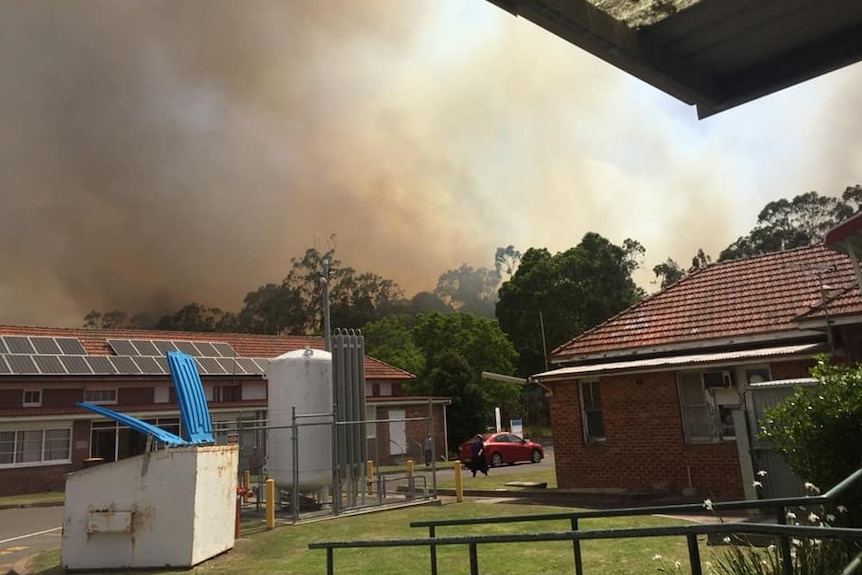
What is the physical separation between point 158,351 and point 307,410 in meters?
21.4

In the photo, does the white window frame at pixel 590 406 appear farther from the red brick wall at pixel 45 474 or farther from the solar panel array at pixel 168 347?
the solar panel array at pixel 168 347

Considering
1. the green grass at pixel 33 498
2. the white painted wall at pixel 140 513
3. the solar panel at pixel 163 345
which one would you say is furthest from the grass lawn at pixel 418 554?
the solar panel at pixel 163 345

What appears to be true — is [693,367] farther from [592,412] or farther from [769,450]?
[769,450]

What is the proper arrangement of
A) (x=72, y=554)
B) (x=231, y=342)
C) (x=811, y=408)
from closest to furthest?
1. (x=811, y=408)
2. (x=72, y=554)
3. (x=231, y=342)

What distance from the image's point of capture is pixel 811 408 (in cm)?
620

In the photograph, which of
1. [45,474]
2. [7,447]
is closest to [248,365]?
[45,474]

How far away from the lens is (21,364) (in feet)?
92.3

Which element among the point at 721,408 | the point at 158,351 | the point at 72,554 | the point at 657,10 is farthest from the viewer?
the point at 158,351

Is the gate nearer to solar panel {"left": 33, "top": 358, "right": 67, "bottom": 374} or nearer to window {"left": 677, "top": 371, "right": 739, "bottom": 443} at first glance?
window {"left": 677, "top": 371, "right": 739, "bottom": 443}

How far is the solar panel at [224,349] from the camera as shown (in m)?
36.7

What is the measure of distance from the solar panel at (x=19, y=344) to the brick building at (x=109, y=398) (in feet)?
0.15

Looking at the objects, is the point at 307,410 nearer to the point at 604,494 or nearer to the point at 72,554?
the point at 72,554

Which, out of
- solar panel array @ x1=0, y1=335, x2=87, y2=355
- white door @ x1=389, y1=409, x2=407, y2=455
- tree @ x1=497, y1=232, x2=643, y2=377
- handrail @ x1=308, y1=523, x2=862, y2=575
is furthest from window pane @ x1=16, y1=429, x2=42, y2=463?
tree @ x1=497, y1=232, x2=643, y2=377

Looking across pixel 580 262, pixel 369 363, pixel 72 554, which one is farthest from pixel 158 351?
pixel 580 262
